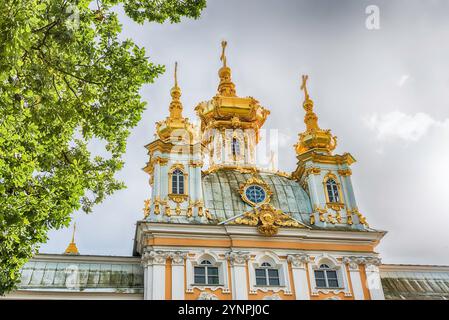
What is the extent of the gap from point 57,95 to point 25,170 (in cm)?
193

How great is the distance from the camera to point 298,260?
22.2 meters

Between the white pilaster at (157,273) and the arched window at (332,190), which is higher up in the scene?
the arched window at (332,190)

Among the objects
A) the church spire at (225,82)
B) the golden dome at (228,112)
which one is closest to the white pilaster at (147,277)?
the golden dome at (228,112)

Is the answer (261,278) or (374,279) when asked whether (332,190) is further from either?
(261,278)

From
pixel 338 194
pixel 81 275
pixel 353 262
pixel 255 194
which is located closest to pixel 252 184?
pixel 255 194

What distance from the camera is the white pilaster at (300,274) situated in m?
21.4

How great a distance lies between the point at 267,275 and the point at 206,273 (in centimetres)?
287

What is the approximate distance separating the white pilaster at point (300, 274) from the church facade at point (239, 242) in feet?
0.15

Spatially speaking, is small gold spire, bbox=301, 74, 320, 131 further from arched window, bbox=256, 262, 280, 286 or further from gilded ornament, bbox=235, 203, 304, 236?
arched window, bbox=256, 262, 280, 286

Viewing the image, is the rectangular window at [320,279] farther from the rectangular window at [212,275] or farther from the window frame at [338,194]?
the rectangular window at [212,275]

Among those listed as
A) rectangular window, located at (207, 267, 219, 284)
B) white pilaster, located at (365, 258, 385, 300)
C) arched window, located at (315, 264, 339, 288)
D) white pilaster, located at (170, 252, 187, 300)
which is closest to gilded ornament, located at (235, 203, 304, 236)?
arched window, located at (315, 264, 339, 288)

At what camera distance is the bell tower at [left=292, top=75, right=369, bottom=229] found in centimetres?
2442

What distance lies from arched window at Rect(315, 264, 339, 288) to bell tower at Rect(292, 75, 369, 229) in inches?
91.7
